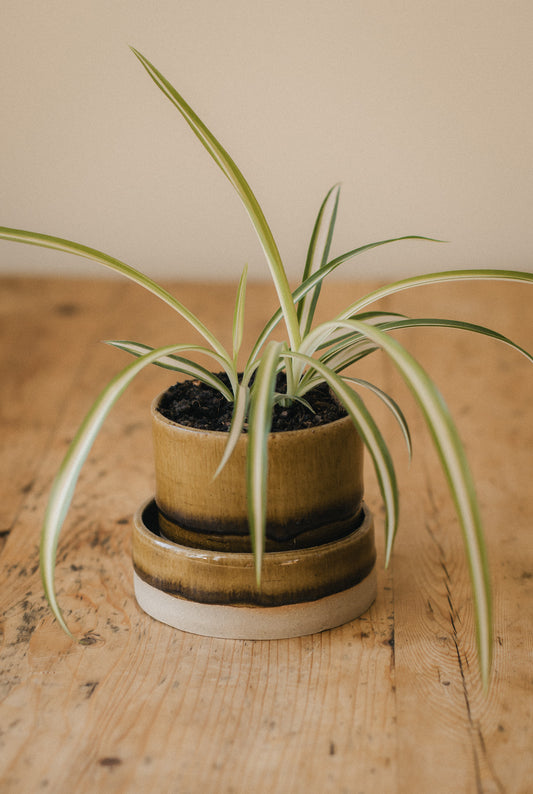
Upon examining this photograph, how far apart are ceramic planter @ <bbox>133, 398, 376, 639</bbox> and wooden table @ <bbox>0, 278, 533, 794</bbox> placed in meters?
0.03

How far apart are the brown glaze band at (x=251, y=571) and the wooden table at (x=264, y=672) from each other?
58 mm

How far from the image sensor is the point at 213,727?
2.44ft

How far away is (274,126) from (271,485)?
1753 mm

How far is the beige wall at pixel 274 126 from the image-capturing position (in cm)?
225

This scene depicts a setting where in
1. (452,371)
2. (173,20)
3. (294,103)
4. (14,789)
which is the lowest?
(14,789)

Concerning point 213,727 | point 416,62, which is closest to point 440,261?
point 416,62

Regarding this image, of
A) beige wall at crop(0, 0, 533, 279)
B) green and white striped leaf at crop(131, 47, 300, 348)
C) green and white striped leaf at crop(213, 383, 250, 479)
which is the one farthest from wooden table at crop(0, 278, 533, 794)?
beige wall at crop(0, 0, 533, 279)

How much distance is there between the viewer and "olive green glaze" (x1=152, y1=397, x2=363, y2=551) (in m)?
0.80

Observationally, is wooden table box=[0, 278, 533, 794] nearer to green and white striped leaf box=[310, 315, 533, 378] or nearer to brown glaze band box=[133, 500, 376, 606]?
brown glaze band box=[133, 500, 376, 606]

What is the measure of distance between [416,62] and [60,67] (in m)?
1.00

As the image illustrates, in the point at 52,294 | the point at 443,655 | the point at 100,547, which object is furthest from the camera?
the point at 52,294

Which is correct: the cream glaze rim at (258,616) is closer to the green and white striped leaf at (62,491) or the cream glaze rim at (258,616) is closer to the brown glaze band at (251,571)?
the brown glaze band at (251,571)

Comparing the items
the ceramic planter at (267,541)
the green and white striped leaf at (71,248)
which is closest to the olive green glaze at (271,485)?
the ceramic planter at (267,541)

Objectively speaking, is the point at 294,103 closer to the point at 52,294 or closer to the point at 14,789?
the point at 52,294
